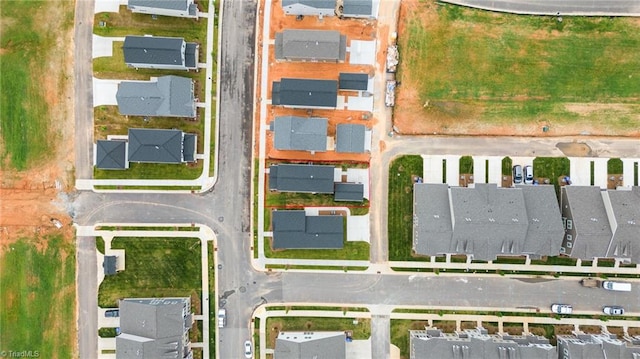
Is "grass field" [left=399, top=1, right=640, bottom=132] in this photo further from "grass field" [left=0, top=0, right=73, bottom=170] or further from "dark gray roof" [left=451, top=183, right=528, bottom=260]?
"grass field" [left=0, top=0, right=73, bottom=170]

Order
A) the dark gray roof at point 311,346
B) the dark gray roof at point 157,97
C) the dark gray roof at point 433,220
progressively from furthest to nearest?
the dark gray roof at point 157,97 < the dark gray roof at point 433,220 < the dark gray roof at point 311,346

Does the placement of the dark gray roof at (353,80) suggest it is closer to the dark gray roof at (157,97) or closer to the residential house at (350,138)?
the residential house at (350,138)

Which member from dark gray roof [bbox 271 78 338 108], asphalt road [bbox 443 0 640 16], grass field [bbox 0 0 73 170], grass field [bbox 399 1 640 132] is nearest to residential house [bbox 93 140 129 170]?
grass field [bbox 0 0 73 170]

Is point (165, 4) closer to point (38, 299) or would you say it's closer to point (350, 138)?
point (350, 138)

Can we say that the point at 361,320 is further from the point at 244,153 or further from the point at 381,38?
the point at 381,38

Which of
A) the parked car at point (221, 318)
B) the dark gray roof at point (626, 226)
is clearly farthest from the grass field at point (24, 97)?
the dark gray roof at point (626, 226)
